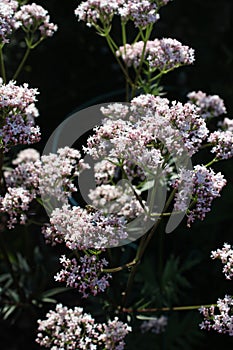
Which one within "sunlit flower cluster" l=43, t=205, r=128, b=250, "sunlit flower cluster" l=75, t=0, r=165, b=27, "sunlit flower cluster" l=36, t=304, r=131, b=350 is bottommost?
"sunlit flower cluster" l=36, t=304, r=131, b=350

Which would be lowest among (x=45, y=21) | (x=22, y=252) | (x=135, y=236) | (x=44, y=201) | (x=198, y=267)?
(x=198, y=267)

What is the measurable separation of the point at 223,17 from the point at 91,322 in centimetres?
307

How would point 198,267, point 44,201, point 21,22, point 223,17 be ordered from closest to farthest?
point 44,201 < point 21,22 < point 198,267 < point 223,17

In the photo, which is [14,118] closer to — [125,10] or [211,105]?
[125,10]

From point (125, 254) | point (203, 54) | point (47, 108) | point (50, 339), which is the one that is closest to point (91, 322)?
point (50, 339)

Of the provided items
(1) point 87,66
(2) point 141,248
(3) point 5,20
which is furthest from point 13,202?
(1) point 87,66

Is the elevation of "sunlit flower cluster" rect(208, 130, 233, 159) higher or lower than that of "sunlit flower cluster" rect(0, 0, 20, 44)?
lower

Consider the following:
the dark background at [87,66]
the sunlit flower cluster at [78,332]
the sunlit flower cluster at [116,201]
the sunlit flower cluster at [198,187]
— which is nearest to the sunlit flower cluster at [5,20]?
the sunlit flower cluster at [116,201]

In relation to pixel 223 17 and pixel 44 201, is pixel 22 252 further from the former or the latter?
pixel 223 17

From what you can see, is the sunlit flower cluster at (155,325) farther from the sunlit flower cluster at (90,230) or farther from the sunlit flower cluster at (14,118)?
the sunlit flower cluster at (14,118)

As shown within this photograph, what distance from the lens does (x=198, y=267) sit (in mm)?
2736

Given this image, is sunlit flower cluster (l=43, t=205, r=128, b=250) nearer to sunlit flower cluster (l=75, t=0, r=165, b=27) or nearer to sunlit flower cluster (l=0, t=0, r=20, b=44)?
sunlit flower cluster (l=0, t=0, r=20, b=44)

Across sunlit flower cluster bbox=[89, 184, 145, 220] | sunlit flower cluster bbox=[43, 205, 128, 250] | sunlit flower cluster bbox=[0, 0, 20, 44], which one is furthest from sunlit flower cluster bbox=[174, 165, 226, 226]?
sunlit flower cluster bbox=[0, 0, 20, 44]

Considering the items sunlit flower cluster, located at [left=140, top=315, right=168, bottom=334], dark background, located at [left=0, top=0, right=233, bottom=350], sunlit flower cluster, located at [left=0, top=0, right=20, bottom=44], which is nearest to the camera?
sunlit flower cluster, located at [left=0, top=0, right=20, bottom=44]
